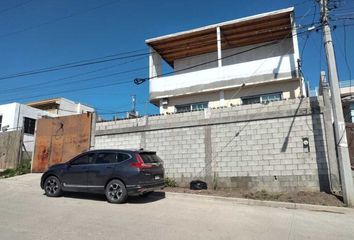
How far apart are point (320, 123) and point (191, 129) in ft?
17.8

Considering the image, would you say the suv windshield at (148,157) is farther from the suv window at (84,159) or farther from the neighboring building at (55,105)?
the neighboring building at (55,105)

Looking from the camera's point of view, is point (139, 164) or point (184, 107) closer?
point (139, 164)

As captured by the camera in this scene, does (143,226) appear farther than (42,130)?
No

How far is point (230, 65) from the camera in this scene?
1870 cm

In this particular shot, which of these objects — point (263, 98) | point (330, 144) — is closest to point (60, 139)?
point (263, 98)

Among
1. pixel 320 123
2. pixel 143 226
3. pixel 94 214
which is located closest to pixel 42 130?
pixel 94 214

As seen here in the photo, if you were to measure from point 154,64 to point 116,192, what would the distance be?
12.6 meters

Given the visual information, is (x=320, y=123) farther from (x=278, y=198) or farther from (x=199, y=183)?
(x=199, y=183)

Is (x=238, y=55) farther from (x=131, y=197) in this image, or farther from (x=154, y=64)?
(x=131, y=197)

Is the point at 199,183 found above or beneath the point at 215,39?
beneath

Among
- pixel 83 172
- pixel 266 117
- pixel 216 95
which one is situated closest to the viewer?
pixel 83 172

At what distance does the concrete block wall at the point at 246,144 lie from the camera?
1190 cm

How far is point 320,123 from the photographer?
11.9 m

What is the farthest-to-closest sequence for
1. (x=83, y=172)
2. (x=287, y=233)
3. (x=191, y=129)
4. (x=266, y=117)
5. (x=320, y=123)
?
(x=191, y=129) < (x=266, y=117) < (x=320, y=123) < (x=83, y=172) < (x=287, y=233)
